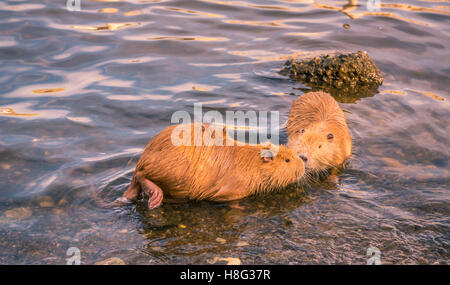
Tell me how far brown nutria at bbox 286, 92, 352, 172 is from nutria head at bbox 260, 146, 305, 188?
0.45 m

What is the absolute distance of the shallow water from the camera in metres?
4.69

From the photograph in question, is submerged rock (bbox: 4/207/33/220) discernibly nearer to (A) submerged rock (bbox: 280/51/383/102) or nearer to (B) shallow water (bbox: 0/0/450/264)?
(B) shallow water (bbox: 0/0/450/264)

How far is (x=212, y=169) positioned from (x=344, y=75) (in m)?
4.44

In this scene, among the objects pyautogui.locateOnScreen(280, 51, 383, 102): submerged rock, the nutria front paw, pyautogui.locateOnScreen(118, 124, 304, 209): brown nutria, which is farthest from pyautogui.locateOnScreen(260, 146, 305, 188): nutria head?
pyautogui.locateOnScreen(280, 51, 383, 102): submerged rock

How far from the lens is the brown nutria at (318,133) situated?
6434 millimetres

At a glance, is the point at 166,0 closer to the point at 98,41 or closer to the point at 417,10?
the point at 98,41

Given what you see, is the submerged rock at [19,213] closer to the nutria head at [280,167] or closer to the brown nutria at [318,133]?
the nutria head at [280,167]

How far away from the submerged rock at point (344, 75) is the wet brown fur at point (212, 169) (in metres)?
3.39

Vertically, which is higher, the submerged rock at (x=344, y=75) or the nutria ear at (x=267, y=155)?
the submerged rock at (x=344, y=75)

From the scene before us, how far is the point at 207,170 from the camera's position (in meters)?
5.31

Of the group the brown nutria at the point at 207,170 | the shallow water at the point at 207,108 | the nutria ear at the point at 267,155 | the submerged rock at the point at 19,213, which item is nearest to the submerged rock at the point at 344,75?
the shallow water at the point at 207,108

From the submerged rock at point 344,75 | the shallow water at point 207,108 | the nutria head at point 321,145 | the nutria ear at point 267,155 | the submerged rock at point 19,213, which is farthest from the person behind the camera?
the submerged rock at point 344,75

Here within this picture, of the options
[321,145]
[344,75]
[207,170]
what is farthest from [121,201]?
[344,75]

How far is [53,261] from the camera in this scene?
14.3ft
